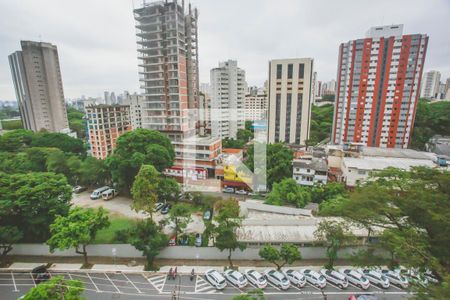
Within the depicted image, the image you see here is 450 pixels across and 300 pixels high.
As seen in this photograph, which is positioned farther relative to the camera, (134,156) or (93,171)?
(93,171)

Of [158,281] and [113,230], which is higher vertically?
[113,230]

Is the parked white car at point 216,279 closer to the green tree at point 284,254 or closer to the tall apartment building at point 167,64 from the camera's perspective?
the green tree at point 284,254

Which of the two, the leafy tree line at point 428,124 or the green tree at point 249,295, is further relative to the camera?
the leafy tree line at point 428,124

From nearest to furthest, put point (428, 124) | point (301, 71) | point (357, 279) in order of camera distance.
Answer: point (357, 279), point (301, 71), point (428, 124)

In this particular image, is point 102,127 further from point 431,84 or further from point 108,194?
point 431,84

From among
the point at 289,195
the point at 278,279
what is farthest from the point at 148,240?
the point at 289,195

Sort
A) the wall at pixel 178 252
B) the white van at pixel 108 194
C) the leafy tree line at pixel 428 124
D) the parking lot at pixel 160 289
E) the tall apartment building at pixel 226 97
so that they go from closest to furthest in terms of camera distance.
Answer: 1. the parking lot at pixel 160 289
2. the wall at pixel 178 252
3. the white van at pixel 108 194
4. the leafy tree line at pixel 428 124
5. the tall apartment building at pixel 226 97

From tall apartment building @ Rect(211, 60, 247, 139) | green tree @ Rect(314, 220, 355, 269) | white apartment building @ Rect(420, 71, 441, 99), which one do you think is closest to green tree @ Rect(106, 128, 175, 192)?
green tree @ Rect(314, 220, 355, 269)

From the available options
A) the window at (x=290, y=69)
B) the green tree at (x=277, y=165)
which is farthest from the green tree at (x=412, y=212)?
the window at (x=290, y=69)
